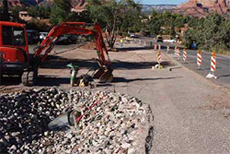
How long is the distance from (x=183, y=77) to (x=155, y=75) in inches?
68.7

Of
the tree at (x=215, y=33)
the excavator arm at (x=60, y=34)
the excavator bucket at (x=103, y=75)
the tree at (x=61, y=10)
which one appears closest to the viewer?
the excavator arm at (x=60, y=34)

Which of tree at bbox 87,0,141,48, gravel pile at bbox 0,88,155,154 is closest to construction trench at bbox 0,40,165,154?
gravel pile at bbox 0,88,155,154

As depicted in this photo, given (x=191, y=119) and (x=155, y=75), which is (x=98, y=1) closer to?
(x=155, y=75)

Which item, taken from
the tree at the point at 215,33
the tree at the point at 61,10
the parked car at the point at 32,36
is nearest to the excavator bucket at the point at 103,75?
the parked car at the point at 32,36

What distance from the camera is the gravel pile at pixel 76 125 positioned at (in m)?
9.06

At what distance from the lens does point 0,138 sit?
1050 centimetres

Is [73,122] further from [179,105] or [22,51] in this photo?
[22,51]

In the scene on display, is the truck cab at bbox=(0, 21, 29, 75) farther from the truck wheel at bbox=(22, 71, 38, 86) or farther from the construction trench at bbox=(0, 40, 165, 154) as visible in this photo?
the construction trench at bbox=(0, 40, 165, 154)

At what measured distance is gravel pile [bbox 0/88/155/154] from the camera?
29.7ft

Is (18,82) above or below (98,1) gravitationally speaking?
below

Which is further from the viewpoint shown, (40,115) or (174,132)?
(40,115)

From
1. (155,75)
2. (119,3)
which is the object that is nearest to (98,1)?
(119,3)

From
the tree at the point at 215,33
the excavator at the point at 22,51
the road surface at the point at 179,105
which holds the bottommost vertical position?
the tree at the point at 215,33

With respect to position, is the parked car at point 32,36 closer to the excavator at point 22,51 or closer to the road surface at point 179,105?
the road surface at point 179,105
